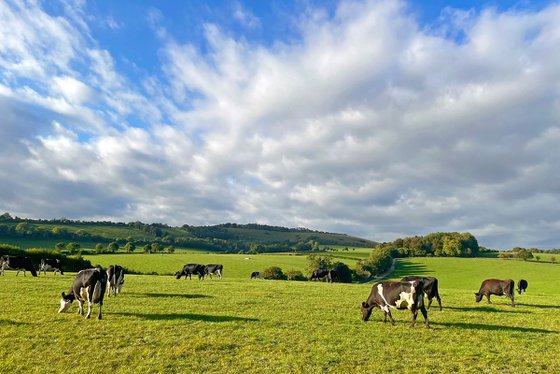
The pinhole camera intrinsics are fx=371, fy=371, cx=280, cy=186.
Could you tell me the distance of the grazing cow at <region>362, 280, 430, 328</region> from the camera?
1641 centimetres

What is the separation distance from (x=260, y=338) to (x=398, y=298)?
6.75 meters

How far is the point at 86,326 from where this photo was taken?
48.9 ft

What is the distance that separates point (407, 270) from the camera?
109m

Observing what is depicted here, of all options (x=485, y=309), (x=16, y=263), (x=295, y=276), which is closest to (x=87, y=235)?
(x=295, y=276)

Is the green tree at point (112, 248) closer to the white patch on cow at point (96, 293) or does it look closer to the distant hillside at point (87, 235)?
the distant hillside at point (87, 235)

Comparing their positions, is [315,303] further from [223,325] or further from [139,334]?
[139,334]

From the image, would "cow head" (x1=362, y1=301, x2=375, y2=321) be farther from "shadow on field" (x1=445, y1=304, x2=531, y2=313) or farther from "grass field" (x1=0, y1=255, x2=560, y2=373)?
"shadow on field" (x1=445, y1=304, x2=531, y2=313)

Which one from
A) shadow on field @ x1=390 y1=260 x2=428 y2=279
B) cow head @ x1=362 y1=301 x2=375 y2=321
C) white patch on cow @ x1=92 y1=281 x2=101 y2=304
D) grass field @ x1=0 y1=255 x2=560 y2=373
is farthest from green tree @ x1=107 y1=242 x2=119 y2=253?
cow head @ x1=362 y1=301 x2=375 y2=321

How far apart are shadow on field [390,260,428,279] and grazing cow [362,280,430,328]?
8593 centimetres

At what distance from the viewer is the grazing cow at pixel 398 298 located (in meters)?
16.4

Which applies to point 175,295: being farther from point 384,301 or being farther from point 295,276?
point 295,276

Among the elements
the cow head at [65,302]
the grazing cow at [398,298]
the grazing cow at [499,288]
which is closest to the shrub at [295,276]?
the grazing cow at [499,288]

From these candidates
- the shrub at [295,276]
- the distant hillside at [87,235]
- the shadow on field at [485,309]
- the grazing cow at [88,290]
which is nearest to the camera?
the grazing cow at [88,290]

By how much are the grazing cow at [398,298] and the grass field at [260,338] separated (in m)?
0.70
